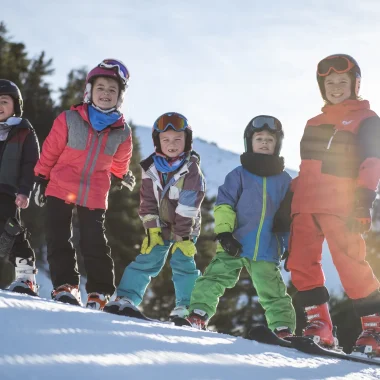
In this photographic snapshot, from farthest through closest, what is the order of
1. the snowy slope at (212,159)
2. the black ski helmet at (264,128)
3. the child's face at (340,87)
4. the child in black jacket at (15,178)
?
the snowy slope at (212,159) → the black ski helmet at (264,128) → the child in black jacket at (15,178) → the child's face at (340,87)

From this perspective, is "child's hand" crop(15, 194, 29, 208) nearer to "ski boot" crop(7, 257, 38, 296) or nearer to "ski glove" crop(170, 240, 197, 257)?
"ski boot" crop(7, 257, 38, 296)

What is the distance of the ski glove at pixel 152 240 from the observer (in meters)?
3.89

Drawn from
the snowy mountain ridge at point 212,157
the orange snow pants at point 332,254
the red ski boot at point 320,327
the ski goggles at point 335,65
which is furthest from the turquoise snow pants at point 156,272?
the snowy mountain ridge at point 212,157

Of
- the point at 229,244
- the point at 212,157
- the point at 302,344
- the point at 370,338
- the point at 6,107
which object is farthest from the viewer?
the point at 212,157

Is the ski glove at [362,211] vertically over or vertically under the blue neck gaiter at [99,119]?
under

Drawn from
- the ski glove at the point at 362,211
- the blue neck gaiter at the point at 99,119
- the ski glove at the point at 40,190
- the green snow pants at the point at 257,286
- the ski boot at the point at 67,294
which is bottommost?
the ski boot at the point at 67,294

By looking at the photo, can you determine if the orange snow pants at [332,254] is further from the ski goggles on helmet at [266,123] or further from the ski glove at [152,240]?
the ski glove at [152,240]

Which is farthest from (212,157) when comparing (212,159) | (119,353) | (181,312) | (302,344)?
(119,353)

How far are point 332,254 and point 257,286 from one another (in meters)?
0.63

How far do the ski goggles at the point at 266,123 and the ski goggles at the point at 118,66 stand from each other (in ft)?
3.62

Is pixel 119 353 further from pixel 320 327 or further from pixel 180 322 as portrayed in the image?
pixel 320 327

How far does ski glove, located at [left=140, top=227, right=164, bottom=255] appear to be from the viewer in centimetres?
389

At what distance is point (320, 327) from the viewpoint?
11.1ft

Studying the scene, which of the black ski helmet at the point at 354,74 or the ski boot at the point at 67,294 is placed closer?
the ski boot at the point at 67,294
